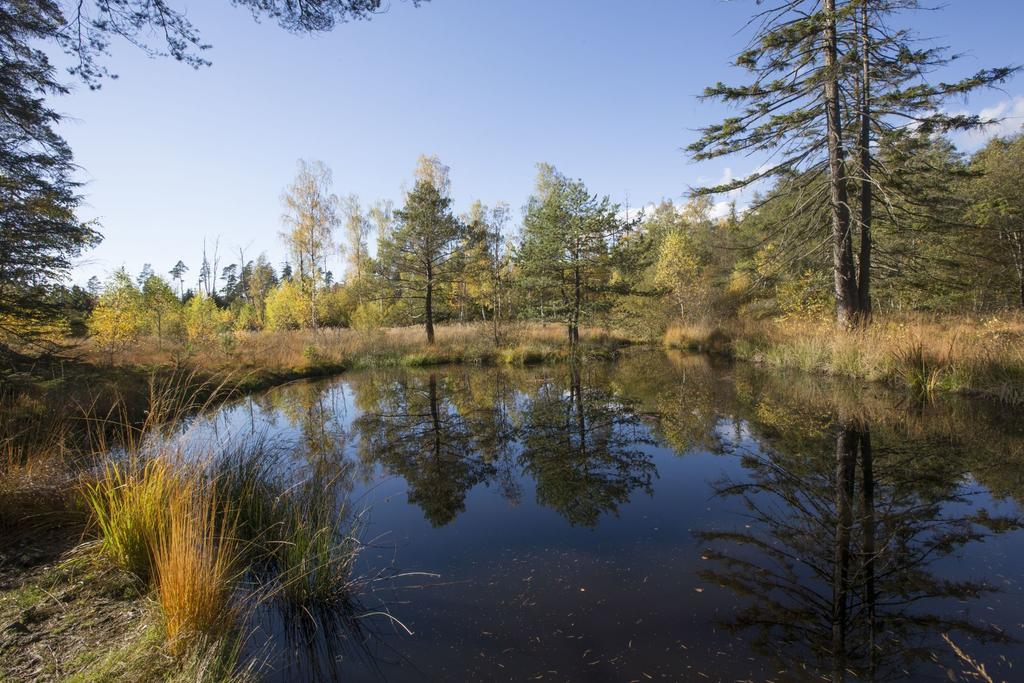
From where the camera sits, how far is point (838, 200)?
11438 millimetres

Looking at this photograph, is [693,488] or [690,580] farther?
[693,488]

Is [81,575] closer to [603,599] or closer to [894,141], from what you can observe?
[603,599]

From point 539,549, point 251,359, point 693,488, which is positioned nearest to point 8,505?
point 539,549

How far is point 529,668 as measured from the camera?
228 cm

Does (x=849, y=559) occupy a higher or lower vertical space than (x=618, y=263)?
lower

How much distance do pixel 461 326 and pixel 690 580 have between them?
67.2ft

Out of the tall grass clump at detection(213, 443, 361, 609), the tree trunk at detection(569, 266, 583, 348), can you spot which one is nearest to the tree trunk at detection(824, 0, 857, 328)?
the tree trunk at detection(569, 266, 583, 348)

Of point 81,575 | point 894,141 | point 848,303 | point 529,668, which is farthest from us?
point 894,141

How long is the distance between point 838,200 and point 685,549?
11.9 metres

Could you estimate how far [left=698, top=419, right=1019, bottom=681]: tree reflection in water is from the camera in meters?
2.31

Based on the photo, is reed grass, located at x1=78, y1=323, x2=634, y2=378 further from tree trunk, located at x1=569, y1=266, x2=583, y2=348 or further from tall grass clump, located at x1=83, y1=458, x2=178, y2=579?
tall grass clump, located at x1=83, y1=458, x2=178, y2=579

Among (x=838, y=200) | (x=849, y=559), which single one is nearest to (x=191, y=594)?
(x=849, y=559)

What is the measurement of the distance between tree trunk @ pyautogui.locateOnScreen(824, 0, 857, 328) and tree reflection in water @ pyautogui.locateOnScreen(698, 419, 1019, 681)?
8106mm

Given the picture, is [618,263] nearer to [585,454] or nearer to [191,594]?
[585,454]
